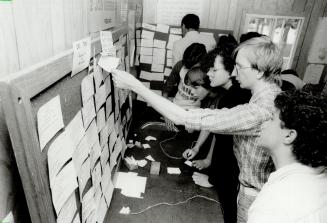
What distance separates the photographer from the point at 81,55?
98 centimetres

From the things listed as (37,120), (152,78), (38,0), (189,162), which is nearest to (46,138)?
(37,120)

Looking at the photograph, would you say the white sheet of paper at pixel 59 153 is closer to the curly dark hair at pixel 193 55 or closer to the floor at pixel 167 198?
the floor at pixel 167 198

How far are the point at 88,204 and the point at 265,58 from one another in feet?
4.01

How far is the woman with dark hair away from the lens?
5.94 feet

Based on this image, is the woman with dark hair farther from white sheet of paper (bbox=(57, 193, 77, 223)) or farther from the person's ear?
white sheet of paper (bbox=(57, 193, 77, 223))

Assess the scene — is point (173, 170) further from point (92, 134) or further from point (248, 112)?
point (92, 134)

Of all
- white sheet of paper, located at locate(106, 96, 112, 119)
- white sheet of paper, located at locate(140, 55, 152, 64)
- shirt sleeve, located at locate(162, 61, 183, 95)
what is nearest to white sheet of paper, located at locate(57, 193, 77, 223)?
white sheet of paper, located at locate(106, 96, 112, 119)

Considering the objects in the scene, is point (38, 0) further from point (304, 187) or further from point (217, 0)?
point (217, 0)

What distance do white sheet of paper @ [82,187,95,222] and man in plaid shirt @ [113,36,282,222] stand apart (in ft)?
1.96

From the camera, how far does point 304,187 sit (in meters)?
0.86

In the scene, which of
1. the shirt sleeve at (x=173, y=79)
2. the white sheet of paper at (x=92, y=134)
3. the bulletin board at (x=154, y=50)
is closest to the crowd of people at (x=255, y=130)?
the shirt sleeve at (x=173, y=79)

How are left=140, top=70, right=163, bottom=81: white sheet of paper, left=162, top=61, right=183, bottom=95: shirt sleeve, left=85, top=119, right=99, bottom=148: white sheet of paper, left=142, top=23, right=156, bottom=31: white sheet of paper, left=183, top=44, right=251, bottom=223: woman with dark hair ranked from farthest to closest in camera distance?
left=140, top=70, right=163, bottom=81: white sheet of paper < left=142, top=23, right=156, bottom=31: white sheet of paper < left=162, top=61, right=183, bottom=95: shirt sleeve < left=183, top=44, right=251, bottom=223: woman with dark hair < left=85, top=119, right=99, bottom=148: white sheet of paper

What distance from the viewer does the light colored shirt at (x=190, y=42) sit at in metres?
3.43

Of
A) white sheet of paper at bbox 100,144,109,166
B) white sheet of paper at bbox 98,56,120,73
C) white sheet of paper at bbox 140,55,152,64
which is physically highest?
white sheet of paper at bbox 98,56,120,73
